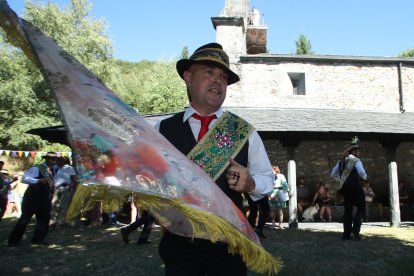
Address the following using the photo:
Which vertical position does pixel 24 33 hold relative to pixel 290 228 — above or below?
above

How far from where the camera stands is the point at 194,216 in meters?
1.45

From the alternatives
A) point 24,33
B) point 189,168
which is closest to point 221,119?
point 189,168

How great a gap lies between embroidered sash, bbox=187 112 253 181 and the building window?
1328 cm

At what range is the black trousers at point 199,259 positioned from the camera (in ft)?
6.50

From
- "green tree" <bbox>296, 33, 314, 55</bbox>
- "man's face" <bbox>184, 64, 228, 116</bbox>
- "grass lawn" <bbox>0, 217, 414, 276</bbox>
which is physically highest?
"green tree" <bbox>296, 33, 314, 55</bbox>

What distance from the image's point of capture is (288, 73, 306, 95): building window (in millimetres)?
14992

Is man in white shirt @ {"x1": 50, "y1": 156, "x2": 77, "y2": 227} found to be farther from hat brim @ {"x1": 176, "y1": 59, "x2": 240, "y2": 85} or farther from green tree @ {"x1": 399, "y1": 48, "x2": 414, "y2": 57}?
green tree @ {"x1": 399, "y1": 48, "x2": 414, "y2": 57}

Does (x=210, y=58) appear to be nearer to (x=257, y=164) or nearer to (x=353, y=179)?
(x=257, y=164)

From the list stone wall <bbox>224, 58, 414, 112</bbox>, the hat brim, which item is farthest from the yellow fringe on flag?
stone wall <bbox>224, 58, 414, 112</bbox>

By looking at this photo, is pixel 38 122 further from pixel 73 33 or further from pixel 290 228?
pixel 290 228

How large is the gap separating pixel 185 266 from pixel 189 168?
65cm

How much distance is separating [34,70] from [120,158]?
29.7m

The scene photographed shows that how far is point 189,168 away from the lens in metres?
1.62

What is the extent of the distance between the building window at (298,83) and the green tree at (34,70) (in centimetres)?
1913
